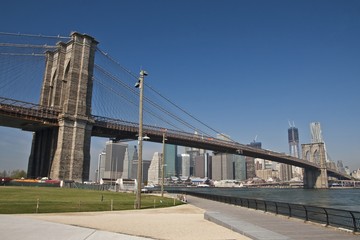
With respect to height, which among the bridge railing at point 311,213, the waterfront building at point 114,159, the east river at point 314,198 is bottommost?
the east river at point 314,198

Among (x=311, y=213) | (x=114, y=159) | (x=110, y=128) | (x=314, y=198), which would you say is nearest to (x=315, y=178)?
(x=314, y=198)

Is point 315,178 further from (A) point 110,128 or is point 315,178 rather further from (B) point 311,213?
(B) point 311,213

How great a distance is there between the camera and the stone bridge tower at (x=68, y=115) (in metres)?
69.1

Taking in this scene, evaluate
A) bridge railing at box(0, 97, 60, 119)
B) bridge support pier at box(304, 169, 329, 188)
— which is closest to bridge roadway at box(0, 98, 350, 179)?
bridge railing at box(0, 97, 60, 119)

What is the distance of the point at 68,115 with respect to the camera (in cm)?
7044

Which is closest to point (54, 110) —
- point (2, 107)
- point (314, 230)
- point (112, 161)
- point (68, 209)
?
point (2, 107)

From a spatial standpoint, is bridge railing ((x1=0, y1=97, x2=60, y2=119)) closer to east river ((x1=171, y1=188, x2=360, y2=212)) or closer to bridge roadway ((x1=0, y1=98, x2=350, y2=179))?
bridge roadway ((x1=0, y1=98, x2=350, y2=179))

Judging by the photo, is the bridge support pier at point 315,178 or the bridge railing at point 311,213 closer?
the bridge railing at point 311,213

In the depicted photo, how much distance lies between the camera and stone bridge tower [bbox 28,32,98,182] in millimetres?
69125

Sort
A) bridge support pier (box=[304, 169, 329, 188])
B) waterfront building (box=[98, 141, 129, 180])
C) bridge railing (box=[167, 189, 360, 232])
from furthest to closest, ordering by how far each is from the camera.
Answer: waterfront building (box=[98, 141, 129, 180])
bridge support pier (box=[304, 169, 329, 188])
bridge railing (box=[167, 189, 360, 232])

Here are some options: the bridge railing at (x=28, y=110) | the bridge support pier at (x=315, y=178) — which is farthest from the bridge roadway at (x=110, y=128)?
the bridge support pier at (x=315, y=178)

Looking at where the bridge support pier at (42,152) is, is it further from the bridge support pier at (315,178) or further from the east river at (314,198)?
the bridge support pier at (315,178)

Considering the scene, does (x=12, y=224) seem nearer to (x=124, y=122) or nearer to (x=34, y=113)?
(x=34, y=113)

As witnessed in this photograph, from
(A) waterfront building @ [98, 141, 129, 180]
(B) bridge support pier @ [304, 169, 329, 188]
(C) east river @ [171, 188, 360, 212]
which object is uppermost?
(A) waterfront building @ [98, 141, 129, 180]
